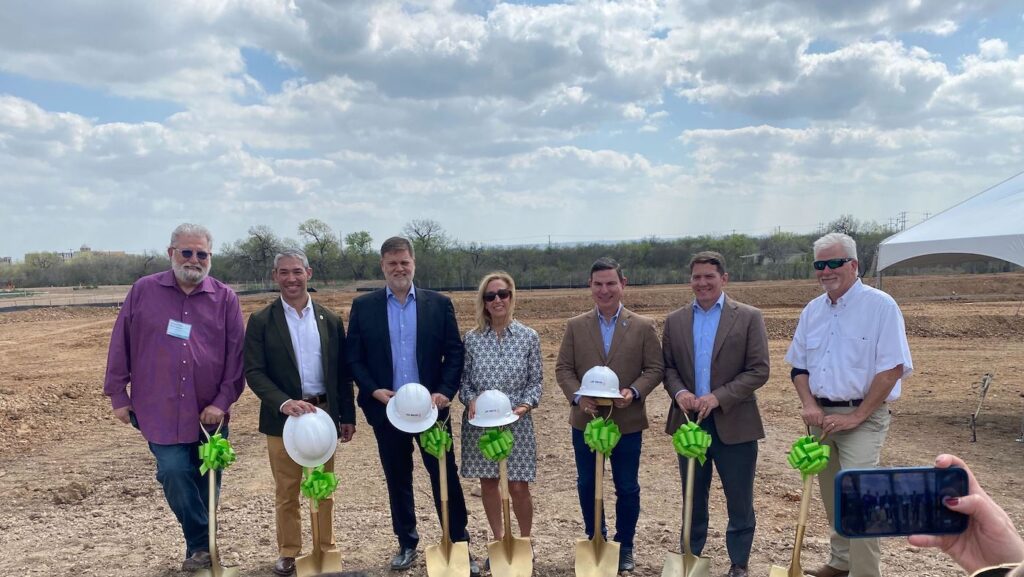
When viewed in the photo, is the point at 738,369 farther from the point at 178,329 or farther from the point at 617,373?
the point at 178,329

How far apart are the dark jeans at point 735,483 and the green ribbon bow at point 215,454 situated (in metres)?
3.06

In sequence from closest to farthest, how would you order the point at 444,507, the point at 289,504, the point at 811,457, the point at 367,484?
1. the point at 811,457
2. the point at 444,507
3. the point at 289,504
4. the point at 367,484

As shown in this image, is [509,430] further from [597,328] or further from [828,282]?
[828,282]

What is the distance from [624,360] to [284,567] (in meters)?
2.89

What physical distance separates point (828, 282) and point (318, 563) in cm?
387

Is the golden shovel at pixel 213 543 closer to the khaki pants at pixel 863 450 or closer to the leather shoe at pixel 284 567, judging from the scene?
the leather shoe at pixel 284 567

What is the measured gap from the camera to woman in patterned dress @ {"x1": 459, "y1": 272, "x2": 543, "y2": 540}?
4270mm

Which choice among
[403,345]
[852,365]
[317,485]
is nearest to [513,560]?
[317,485]

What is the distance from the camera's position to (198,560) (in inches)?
174

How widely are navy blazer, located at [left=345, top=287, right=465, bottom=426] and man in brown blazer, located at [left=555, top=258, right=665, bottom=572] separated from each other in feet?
2.62

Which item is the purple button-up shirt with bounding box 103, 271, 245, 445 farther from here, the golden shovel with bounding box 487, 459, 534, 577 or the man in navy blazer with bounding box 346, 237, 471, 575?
the golden shovel with bounding box 487, 459, 534, 577

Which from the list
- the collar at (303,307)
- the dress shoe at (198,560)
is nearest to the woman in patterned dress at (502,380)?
the collar at (303,307)

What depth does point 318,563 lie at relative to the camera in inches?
165

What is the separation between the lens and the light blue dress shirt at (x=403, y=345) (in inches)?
173
